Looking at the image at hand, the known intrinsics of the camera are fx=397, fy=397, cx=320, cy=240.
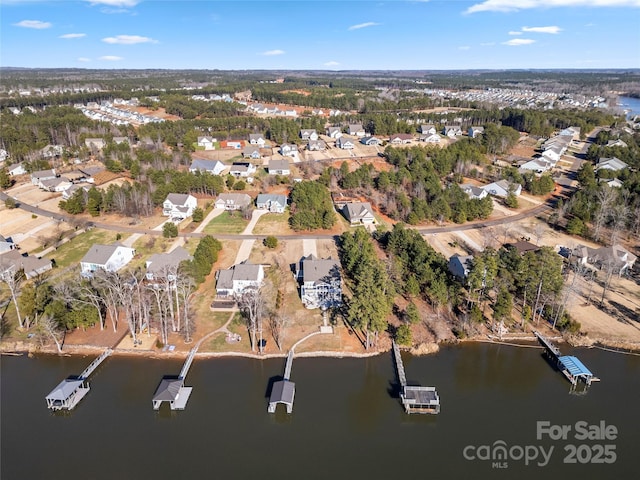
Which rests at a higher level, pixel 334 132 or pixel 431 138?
pixel 334 132

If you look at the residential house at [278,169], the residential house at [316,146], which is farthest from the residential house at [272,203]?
the residential house at [316,146]

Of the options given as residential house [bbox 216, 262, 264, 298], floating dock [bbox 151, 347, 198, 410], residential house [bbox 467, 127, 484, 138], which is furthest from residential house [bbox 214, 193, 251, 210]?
residential house [bbox 467, 127, 484, 138]

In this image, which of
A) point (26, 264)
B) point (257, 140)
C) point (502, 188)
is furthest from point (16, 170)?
point (502, 188)

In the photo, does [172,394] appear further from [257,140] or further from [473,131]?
[473,131]

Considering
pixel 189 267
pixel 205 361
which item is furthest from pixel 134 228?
pixel 205 361

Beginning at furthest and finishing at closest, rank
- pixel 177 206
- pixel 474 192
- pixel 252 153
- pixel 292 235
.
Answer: pixel 252 153
pixel 474 192
pixel 177 206
pixel 292 235

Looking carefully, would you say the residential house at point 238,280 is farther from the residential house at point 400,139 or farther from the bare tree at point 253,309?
the residential house at point 400,139

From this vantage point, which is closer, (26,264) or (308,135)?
(26,264)
